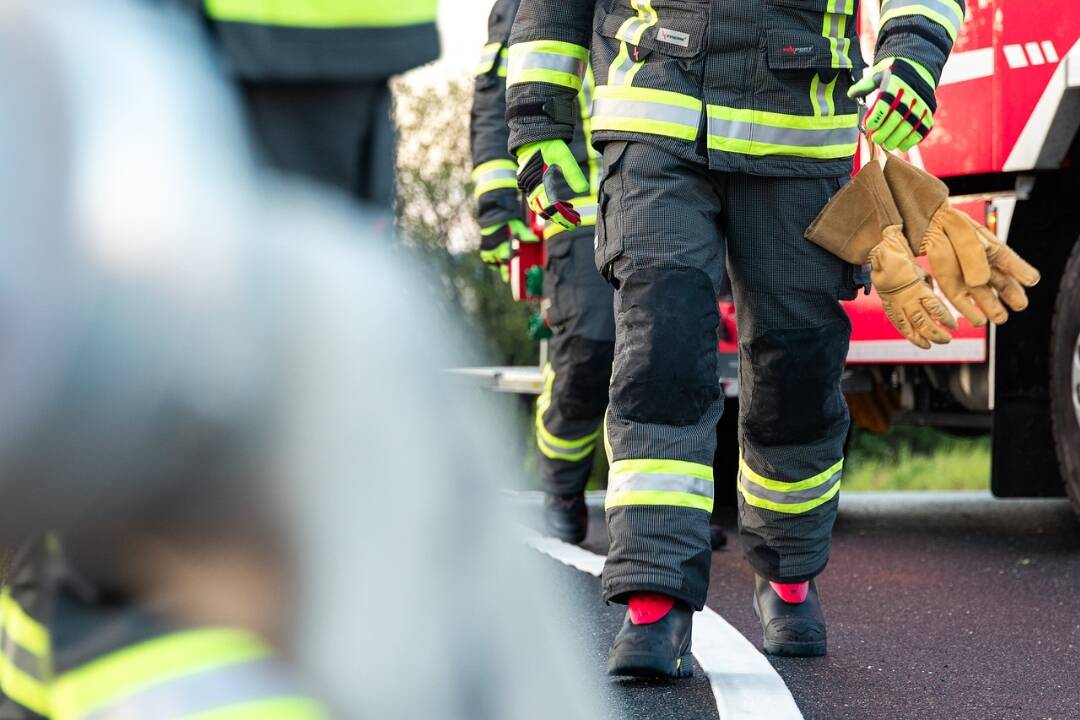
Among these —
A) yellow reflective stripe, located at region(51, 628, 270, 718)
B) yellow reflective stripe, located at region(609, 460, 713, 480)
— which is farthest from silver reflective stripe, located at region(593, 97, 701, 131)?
yellow reflective stripe, located at region(51, 628, 270, 718)

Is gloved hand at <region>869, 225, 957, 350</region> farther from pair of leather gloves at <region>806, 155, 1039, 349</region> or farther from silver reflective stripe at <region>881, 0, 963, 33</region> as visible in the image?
silver reflective stripe at <region>881, 0, 963, 33</region>

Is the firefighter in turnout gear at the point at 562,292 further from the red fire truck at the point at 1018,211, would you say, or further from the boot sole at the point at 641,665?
the boot sole at the point at 641,665

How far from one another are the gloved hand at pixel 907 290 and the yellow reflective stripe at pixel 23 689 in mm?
2580

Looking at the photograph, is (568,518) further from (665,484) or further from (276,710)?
(276,710)

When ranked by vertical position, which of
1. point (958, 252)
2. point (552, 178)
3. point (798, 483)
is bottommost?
point (798, 483)

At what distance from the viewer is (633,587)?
10.2ft

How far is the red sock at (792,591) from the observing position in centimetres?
360

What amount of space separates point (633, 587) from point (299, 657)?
2173mm

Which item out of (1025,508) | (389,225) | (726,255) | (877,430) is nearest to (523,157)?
(726,255)

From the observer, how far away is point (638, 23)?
3.38 m

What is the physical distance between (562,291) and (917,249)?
6.73 feet

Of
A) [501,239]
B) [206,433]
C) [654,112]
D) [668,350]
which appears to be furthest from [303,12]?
[501,239]

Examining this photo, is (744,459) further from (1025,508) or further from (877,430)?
(1025,508)

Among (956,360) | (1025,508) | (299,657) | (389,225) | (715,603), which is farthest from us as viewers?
(1025,508)
